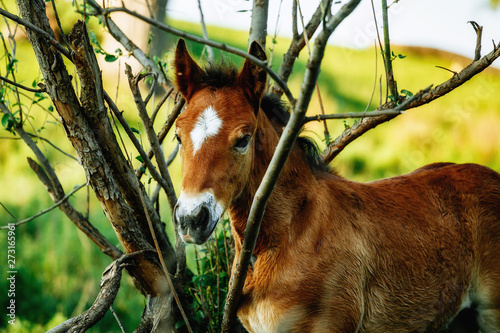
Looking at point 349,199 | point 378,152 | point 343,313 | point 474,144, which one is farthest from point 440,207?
point 474,144

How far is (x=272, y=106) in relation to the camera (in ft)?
11.0

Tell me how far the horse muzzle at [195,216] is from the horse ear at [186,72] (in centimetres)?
94

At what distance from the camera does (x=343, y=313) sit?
3.03 meters

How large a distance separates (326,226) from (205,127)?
42.9 inches

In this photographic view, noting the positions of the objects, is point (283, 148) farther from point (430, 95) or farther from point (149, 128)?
point (430, 95)

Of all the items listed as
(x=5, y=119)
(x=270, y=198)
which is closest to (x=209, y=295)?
(x=270, y=198)

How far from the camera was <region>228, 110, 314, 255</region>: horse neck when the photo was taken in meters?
3.10

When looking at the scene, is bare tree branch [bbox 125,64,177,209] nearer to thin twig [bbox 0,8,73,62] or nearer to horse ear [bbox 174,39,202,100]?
horse ear [bbox 174,39,202,100]

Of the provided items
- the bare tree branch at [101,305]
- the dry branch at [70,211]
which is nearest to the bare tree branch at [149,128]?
the bare tree branch at [101,305]

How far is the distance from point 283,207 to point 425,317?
4.94ft

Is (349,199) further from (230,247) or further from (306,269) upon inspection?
(230,247)

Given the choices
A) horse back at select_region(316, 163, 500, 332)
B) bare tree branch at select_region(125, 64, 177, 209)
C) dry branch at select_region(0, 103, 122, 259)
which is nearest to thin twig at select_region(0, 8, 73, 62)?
bare tree branch at select_region(125, 64, 177, 209)

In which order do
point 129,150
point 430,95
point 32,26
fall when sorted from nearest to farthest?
point 32,26, point 430,95, point 129,150

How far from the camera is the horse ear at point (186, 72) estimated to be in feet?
10.5
